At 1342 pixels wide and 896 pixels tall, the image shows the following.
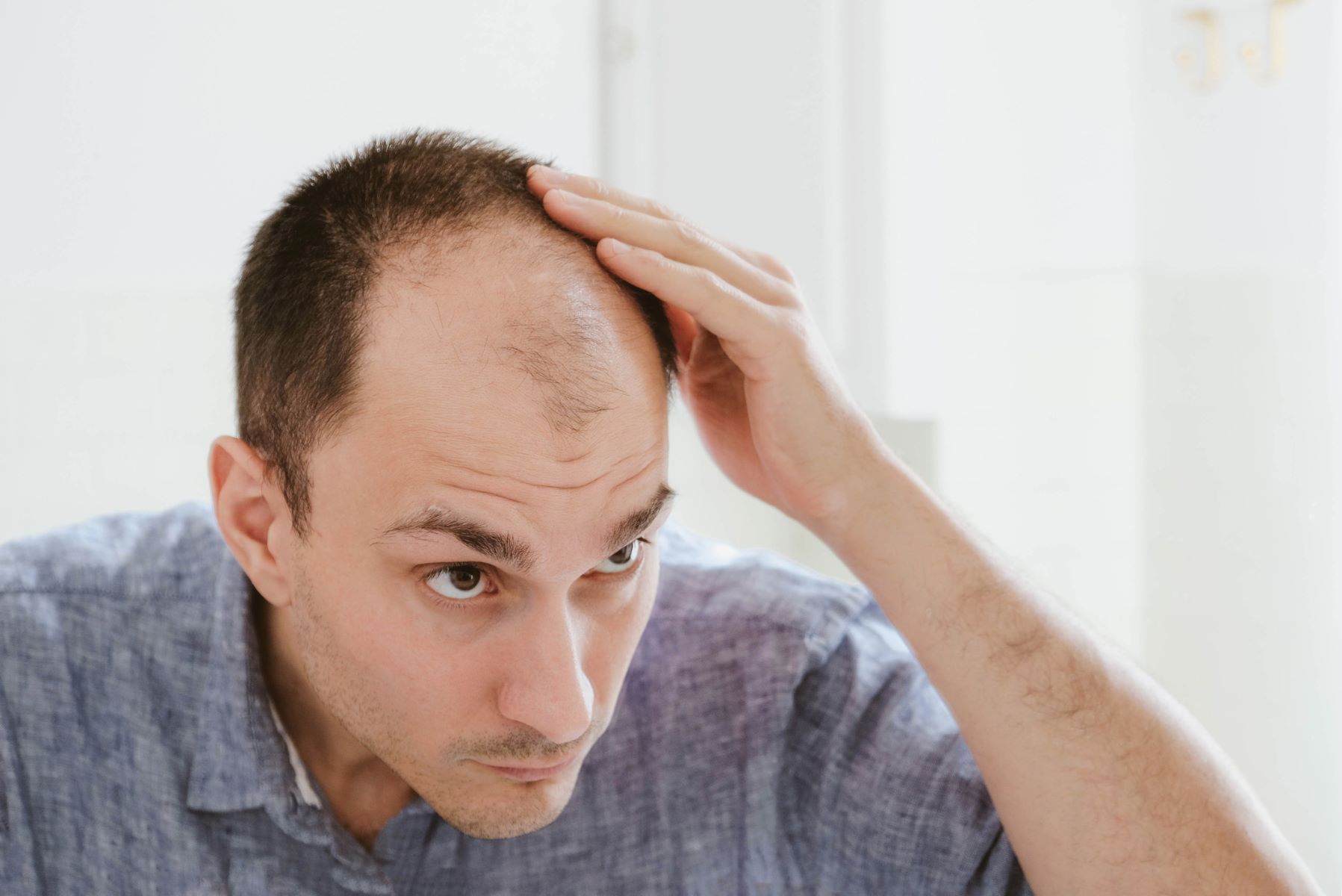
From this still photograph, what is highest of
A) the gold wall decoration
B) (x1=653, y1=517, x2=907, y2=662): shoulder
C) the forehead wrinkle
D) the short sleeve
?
the gold wall decoration

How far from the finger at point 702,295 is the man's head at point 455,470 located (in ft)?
0.09

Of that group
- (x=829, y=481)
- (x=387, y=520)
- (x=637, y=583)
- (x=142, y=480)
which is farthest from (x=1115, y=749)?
(x=142, y=480)

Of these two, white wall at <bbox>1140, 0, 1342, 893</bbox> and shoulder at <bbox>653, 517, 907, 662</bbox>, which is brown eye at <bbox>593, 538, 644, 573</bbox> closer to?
shoulder at <bbox>653, 517, 907, 662</bbox>

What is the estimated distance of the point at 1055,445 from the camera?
2350 millimetres

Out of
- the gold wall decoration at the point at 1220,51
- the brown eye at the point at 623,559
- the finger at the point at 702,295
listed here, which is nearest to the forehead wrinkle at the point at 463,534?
the brown eye at the point at 623,559

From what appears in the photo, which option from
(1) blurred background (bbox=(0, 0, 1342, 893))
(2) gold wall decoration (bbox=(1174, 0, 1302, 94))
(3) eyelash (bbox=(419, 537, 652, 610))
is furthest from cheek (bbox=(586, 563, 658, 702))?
(2) gold wall decoration (bbox=(1174, 0, 1302, 94))

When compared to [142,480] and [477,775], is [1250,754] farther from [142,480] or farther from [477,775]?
[142,480]

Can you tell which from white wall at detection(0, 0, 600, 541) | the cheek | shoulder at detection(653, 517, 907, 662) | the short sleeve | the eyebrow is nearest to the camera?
the eyebrow

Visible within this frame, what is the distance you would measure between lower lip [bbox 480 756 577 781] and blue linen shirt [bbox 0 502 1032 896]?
0.19 metres

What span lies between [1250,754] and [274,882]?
1517 mm

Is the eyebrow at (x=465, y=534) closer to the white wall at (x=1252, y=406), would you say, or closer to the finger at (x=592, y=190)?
the finger at (x=592, y=190)

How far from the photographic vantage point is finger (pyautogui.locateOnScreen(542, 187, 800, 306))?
3.49 ft

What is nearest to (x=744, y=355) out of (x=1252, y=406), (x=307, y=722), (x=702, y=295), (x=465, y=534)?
(x=702, y=295)

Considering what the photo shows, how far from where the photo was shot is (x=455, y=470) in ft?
3.22
